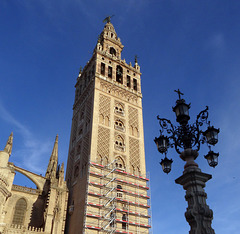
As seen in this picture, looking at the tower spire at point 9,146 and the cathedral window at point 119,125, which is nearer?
the tower spire at point 9,146

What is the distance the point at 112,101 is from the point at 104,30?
17.3 meters

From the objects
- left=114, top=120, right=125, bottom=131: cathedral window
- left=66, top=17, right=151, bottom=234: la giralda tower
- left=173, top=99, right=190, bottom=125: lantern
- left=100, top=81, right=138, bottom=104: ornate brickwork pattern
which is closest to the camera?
left=173, top=99, right=190, bottom=125: lantern

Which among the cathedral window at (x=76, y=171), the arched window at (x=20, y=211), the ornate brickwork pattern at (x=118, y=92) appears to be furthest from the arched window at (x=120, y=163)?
the arched window at (x=20, y=211)

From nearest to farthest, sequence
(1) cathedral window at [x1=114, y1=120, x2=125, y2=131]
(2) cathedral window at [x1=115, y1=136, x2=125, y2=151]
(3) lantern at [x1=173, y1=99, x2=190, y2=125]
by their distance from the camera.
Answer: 1. (3) lantern at [x1=173, y1=99, x2=190, y2=125]
2. (2) cathedral window at [x1=115, y1=136, x2=125, y2=151]
3. (1) cathedral window at [x1=114, y1=120, x2=125, y2=131]

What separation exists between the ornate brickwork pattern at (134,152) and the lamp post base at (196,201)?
21622 mm

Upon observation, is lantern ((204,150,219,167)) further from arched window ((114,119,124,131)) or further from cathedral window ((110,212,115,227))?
arched window ((114,119,124,131))

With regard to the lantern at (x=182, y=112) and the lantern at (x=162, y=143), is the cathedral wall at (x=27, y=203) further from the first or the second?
the lantern at (x=182, y=112)

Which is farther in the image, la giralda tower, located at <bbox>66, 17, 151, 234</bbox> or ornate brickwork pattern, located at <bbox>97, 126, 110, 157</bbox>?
ornate brickwork pattern, located at <bbox>97, 126, 110, 157</bbox>

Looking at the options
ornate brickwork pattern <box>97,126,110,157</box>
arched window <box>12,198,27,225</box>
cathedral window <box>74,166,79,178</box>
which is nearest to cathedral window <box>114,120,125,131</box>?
ornate brickwork pattern <box>97,126,110,157</box>

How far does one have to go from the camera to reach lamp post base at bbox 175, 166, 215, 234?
7.09 m

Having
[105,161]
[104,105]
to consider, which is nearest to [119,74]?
[104,105]

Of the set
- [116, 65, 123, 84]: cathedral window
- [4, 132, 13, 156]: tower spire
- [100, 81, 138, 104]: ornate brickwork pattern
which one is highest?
[116, 65, 123, 84]: cathedral window

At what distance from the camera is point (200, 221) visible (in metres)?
7.11

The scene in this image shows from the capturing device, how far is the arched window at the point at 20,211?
25.3 meters
